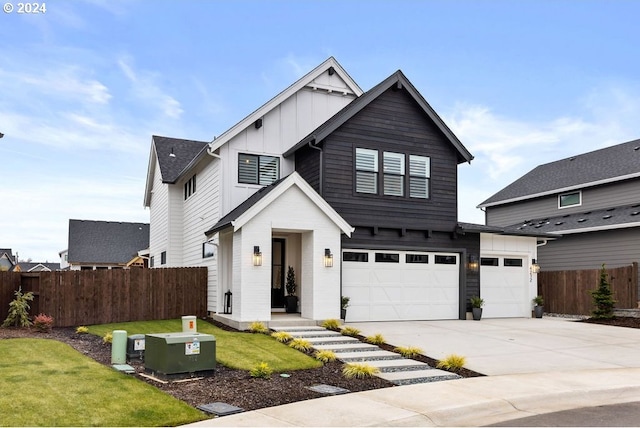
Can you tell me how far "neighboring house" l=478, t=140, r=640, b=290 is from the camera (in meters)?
23.8

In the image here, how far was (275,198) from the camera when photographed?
50.2 ft

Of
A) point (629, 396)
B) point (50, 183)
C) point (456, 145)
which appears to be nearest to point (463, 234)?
point (456, 145)

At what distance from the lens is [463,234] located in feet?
63.6

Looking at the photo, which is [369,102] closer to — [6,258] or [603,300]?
[603,300]

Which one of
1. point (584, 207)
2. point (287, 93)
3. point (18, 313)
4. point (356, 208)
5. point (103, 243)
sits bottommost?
point (18, 313)

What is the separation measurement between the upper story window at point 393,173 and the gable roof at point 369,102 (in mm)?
1143

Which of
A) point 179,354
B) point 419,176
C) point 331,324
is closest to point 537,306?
point 419,176

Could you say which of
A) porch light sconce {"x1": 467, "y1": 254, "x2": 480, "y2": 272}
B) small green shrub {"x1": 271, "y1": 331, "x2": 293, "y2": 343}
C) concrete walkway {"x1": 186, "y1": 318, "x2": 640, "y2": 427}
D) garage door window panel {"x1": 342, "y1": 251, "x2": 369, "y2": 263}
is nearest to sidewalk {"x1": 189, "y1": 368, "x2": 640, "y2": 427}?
concrete walkway {"x1": 186, "y1": 318, "x2": 640, "y2": 427}

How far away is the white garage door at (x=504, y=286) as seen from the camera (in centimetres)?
2008

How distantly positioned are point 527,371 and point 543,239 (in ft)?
39.9

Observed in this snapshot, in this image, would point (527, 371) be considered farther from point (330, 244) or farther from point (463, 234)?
point (463, 234)

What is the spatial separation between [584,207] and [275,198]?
1802 centimetres

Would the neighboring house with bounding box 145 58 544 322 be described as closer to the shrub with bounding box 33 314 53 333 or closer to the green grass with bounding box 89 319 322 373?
the green grass with bounding box 89 319 322 373

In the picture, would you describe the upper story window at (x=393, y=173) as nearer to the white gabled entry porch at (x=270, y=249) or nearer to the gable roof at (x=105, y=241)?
the white gabled entry porch at (x=270, y=249)
